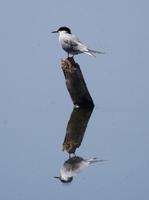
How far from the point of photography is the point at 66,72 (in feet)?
53.2

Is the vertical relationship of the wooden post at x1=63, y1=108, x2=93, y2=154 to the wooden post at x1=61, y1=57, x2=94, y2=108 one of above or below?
below

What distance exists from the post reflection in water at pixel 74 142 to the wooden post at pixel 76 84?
193 mm

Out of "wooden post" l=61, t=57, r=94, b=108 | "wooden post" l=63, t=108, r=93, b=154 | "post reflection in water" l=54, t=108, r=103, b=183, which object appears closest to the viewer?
"post reflection in water" l=54, t=108, r=103, b=183

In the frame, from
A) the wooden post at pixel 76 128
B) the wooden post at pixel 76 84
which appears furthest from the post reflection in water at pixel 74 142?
the wooden post at pixel 76 84

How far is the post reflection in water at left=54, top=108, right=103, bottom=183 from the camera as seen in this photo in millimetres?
11498

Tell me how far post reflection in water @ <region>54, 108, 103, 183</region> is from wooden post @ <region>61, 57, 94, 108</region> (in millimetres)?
193

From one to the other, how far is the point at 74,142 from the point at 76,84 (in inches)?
124

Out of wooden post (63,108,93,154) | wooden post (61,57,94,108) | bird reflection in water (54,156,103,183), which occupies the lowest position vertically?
bird reflection in water (54,156,103,183)

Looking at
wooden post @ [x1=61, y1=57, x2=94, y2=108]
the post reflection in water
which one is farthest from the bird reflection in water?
wooden post @ [x1=61, y1=57, x2=94, y2=108]

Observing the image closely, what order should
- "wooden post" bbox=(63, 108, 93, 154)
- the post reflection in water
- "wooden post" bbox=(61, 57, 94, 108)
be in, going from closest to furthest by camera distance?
the post reflection in water < "wooden post" bbox=(63, 108, 93, 154) < "wooden post" bbox=(61, 57, 94, 108)

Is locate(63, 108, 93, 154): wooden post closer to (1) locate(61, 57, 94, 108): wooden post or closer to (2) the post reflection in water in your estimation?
(2) the post reflection in water

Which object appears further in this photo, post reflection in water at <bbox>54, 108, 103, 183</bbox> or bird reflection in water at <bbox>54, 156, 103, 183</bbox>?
post reflection in water at <bbox>54, 108, 103, 183</bbox>

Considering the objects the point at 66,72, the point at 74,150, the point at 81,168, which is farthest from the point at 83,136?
the point at 66,72

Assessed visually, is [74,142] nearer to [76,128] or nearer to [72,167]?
[76,128]
